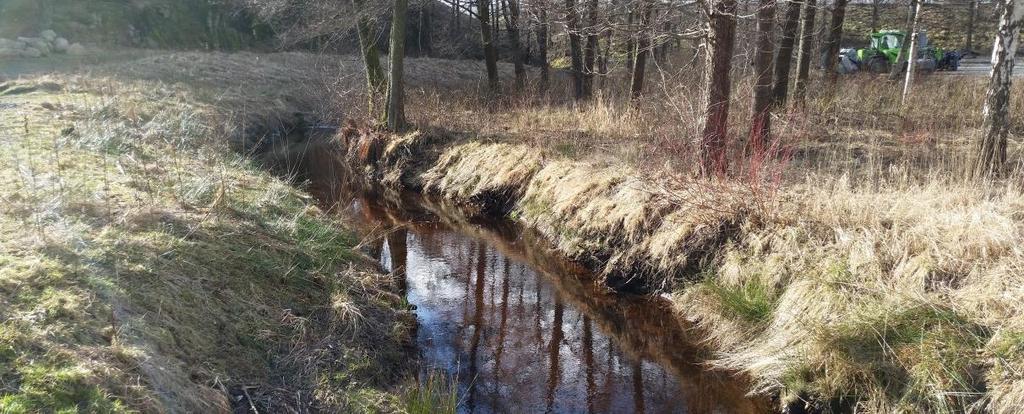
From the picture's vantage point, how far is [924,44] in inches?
907

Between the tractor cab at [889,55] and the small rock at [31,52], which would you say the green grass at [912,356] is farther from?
the small rock at [31,52]

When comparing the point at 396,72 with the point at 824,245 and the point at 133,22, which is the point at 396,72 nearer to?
the point at 824,245

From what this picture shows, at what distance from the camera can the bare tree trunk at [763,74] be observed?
339 inches

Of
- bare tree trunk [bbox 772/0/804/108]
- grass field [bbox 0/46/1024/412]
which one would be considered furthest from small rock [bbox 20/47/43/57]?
bare tree trunk [bbox 772/0/804/108]

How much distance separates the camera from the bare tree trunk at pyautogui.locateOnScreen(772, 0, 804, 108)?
10594mm

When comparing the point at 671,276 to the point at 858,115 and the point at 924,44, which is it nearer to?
the point at 858,115

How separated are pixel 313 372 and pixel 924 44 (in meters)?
24.4

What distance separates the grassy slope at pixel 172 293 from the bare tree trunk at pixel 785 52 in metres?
7.30

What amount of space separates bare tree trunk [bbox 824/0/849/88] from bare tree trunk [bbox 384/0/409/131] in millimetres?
7940

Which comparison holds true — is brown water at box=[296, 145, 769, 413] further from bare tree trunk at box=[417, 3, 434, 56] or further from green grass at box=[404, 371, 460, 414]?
bare tree trunk at box=[417, 3, 434, 56]

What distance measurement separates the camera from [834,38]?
14.0m

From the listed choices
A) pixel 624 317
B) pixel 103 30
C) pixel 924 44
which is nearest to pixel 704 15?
pixel 624 317

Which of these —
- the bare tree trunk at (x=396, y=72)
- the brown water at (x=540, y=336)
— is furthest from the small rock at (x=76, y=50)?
the brown water at (x=540, y=336)

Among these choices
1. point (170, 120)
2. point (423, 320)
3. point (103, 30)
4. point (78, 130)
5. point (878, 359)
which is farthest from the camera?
point (103, 30)
